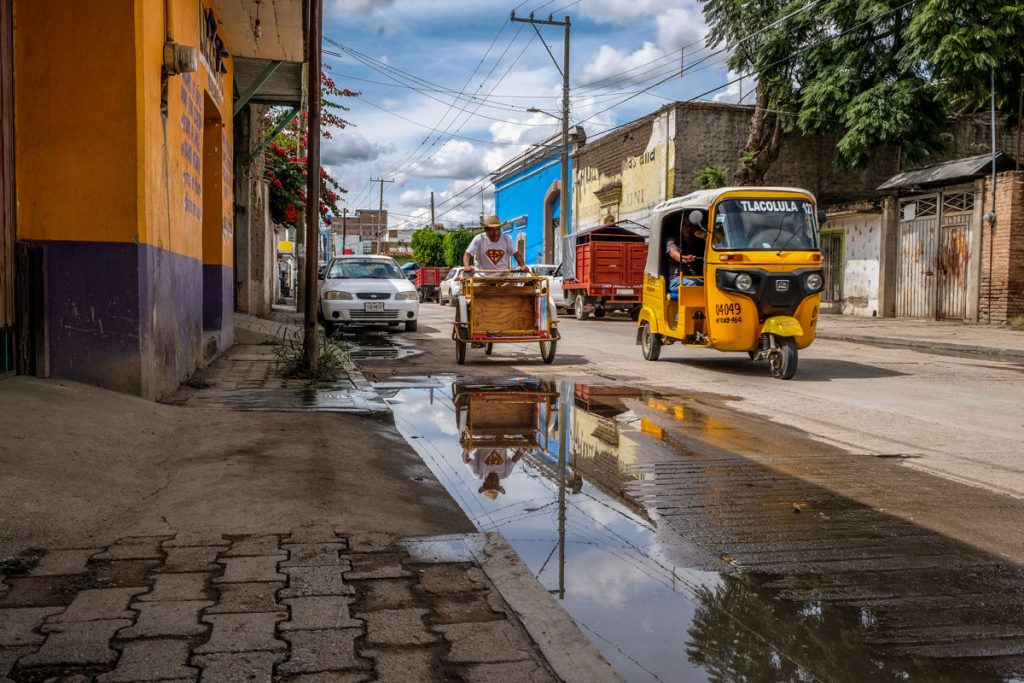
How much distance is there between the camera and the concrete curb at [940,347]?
13883mm

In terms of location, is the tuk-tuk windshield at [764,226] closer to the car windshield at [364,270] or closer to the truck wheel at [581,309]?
the car windshield at [364,270]

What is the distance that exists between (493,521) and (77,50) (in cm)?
462

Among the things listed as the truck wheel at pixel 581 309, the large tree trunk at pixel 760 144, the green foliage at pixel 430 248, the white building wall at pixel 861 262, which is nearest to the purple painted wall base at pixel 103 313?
the truck wheel at pixel 581 309

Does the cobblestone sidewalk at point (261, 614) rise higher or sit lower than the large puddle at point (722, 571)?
higher

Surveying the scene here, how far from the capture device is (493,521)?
4516 mm

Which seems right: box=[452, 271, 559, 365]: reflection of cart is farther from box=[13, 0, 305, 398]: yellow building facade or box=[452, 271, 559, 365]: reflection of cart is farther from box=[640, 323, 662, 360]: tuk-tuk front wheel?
box=[13, 0, 305, 398]: yellow building facade

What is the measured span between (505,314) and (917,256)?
14.5m

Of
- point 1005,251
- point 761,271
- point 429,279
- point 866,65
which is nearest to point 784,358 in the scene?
point 761,271

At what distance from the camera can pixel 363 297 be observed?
55.4 ft

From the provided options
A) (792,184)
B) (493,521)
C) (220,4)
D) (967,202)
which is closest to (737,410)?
(493,521)

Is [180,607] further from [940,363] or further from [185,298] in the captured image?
[940,363]

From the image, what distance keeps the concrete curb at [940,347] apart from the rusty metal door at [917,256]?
552 cm

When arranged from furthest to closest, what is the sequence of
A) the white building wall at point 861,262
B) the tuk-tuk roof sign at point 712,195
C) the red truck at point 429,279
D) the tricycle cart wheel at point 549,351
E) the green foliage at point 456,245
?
the green foliage at point 456,245
the red truck at point 429,279
the white building wall at point 861,262
the tricycle cart wheel at point 549,351
the tuk-tuk roof sign at point 712,195

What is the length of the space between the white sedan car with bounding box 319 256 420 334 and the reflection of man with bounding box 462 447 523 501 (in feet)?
35.7
